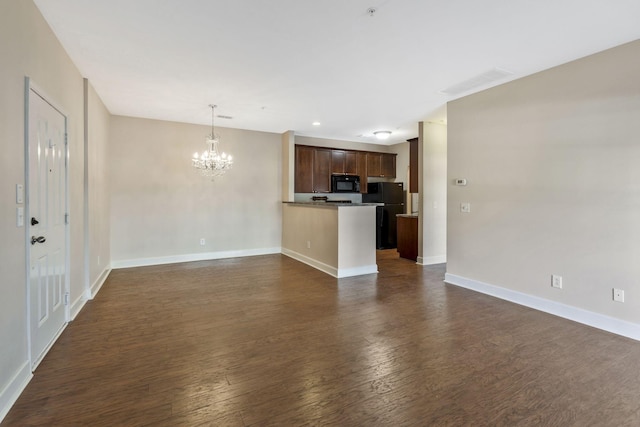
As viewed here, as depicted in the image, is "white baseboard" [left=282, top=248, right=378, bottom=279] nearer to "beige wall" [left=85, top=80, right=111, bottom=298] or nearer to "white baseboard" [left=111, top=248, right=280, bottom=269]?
"white baseboard" [left=111, top=248, right=280, bottom=269]

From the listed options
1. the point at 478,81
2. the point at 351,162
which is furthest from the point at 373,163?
the point at 478,81

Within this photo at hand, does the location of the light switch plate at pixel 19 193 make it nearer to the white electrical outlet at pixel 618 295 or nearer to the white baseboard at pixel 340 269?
the white baseboard at pixel 340 269

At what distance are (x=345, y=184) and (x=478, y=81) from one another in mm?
4179

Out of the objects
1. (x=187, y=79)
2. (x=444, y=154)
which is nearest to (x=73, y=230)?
(x=187, y=79)

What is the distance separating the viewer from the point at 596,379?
7.06ft

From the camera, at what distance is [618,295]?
288 cm

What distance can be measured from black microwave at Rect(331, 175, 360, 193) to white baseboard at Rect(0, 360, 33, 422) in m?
6.04

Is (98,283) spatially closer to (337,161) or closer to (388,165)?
(337,161)

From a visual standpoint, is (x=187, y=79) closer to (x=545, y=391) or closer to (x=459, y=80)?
(x=459, y=80)

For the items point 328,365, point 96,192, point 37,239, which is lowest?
point 328,365

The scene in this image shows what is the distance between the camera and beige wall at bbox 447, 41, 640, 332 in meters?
2.83

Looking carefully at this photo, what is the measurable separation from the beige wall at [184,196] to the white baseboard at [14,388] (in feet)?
12.4

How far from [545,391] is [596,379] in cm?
48

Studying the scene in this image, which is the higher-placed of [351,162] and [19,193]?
[351,162]
